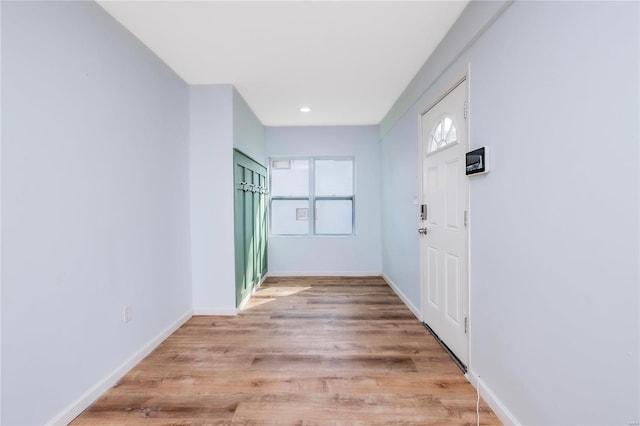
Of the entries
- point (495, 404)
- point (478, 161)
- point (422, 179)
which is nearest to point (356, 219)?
point (422, 179)

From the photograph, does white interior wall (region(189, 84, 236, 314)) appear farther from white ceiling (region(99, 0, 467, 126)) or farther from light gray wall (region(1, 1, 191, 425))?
light gray wall (region(1, 1, 191, 425))

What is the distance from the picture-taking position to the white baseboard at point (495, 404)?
1.53 m

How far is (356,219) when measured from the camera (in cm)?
497

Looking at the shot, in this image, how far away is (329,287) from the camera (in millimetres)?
4285

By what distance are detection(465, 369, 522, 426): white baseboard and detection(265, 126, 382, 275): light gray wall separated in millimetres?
3065

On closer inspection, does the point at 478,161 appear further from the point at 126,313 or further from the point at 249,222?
the point at 249,222

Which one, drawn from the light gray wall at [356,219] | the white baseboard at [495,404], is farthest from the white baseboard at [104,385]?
the light gray wall at [356,219]

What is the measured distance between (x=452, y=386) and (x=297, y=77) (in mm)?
2949

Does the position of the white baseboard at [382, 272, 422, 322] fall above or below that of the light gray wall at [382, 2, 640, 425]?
below

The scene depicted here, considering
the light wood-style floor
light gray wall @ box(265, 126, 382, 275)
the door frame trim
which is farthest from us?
Result: light gray wall @ box(265, 126, 382, 275)

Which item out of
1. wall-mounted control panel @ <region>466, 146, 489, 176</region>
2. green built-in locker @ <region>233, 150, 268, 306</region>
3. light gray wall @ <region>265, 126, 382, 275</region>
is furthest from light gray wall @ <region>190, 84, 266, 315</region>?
wall-mounted control panel @ <region>466, 146, 489, 176</region>

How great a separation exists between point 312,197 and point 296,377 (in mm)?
3360

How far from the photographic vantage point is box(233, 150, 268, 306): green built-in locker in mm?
3352

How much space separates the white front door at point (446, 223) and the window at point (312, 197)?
2284mm
